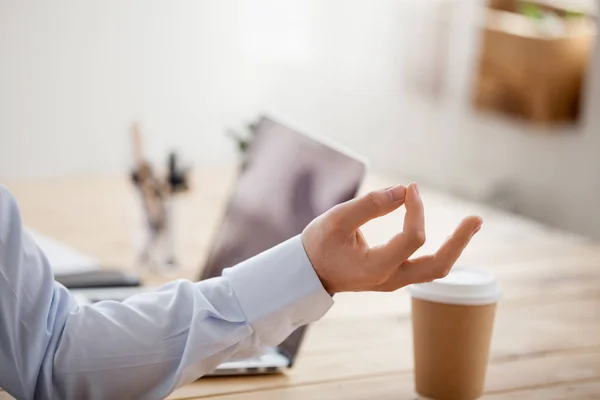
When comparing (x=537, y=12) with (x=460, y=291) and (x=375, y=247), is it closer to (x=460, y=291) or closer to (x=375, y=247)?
(x=460, y=291)

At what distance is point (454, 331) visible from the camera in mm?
1224

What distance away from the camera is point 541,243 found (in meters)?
2.25

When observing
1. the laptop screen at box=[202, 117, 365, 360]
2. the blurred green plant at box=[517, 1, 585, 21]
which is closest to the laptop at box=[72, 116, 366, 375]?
the laptop screen at box=[202, 117, 365, 360]

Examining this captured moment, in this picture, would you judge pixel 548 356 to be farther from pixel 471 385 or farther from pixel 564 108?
pixel 564 108

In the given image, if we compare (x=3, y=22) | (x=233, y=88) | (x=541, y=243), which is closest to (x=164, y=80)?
(x=233, y=88)

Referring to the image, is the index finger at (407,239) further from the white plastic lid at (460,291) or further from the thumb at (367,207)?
the white plastic lid at (460,291)

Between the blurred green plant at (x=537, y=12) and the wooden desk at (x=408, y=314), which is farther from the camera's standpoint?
the blurred green plant at (x=537, y=12)

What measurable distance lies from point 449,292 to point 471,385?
13 cm

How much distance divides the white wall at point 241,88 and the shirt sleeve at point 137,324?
2.90 metres

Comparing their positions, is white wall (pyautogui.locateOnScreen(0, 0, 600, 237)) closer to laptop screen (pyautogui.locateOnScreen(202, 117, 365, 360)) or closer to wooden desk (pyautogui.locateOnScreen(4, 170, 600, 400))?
wooden desk (pyautogui.locateOnScreen(4, 170, 600, 400))

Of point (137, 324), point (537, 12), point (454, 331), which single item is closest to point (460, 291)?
point (454, 331)

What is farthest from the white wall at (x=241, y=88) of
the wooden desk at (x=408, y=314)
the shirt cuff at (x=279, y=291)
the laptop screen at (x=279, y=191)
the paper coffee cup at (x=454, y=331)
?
the shirt cuff at (x=279, y=291)

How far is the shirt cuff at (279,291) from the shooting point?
1041 millimetres

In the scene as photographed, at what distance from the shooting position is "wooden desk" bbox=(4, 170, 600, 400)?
1.33 meters
